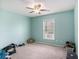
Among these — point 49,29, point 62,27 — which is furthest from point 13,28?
point 62,27

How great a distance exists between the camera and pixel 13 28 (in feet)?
18.6

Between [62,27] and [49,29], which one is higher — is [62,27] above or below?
above

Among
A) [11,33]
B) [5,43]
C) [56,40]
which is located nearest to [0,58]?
[5,43]

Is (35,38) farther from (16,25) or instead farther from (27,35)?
(16,25)

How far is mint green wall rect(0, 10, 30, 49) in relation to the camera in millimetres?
5016

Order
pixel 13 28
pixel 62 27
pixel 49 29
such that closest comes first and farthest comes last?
pixel 62 27 → pixel 13 28 → pixel 49 29

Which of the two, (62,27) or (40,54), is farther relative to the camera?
(62,27)

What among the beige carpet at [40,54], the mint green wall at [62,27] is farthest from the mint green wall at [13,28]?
the beige carpet at [40,54]

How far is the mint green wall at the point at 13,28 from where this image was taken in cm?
502

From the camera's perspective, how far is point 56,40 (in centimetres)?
582

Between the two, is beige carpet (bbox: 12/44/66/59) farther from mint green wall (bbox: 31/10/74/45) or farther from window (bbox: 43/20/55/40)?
window (bbox: 43/20/55/40)

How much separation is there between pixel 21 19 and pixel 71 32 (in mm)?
3655

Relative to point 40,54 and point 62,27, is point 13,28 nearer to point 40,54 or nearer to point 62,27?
point 40,54

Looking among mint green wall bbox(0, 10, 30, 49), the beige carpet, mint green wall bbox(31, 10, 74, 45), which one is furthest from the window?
the beige carpet
